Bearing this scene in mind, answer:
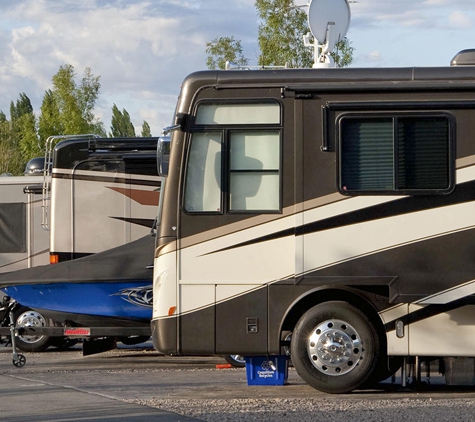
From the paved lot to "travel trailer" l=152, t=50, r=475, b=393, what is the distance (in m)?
0.47

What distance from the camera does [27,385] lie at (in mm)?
10945

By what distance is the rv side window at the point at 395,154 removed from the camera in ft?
31.5

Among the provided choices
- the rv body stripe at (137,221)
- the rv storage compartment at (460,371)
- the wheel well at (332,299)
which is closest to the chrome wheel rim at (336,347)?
the wheel well at (332,299)

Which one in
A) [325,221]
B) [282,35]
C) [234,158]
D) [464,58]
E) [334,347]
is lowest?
[334,347]

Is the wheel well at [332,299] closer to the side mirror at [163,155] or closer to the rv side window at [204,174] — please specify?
the rv side window at [204,174]

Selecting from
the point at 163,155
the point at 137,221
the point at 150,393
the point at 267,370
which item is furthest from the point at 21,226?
the point at 267,370

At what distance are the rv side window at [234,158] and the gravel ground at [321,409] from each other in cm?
193

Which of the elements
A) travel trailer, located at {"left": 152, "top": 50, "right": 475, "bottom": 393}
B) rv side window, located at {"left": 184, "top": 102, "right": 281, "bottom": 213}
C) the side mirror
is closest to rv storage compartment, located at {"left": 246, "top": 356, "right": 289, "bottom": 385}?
travel trailer, located at {"left": 152, "top": 50, "right": 475, "bottom": 393}

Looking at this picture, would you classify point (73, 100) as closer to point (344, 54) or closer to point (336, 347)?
point (344, 54)

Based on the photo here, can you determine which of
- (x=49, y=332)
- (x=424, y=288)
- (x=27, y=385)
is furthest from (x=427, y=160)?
(x=49, y=332)

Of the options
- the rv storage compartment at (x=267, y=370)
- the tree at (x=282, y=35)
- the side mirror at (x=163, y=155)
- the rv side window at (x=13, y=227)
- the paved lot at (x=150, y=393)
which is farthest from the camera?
the tree at (x=282, y=35)

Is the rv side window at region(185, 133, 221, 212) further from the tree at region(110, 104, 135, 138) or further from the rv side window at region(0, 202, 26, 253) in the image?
the tree at region(110, 104, 135, 138)

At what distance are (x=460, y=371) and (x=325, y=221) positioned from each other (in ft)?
6.77

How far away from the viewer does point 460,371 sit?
9828 mm
